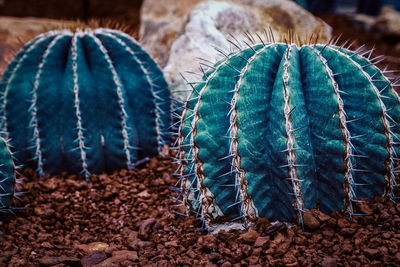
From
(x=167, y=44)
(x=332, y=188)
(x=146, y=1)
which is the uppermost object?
(x=146, y=1)

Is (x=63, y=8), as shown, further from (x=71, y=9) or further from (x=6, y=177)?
(x=6, y=177)

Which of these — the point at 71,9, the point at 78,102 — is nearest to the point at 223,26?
the point at 78,102

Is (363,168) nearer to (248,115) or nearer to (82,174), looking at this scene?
(248,115)

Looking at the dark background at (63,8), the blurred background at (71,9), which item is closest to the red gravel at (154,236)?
the blurred background at (71,9)

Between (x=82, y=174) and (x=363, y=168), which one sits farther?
(x=82, y=174)

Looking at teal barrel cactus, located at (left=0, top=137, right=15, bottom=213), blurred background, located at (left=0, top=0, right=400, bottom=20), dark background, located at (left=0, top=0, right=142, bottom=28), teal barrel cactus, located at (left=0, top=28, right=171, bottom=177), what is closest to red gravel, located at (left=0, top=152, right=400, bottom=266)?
teal barrel cactus, located at (left=0, top=137, right=15, bottom=213)

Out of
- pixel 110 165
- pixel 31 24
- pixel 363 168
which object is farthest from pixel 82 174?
pixel 31 24
